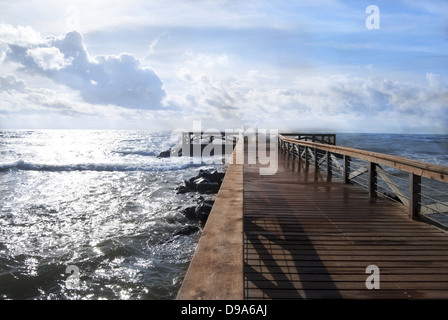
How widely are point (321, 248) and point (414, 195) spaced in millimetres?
2090

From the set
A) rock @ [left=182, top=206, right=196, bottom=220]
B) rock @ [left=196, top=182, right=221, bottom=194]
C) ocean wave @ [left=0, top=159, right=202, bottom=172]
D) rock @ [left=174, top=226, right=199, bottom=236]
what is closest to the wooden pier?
rock @ [left=174, top=226, right=199, bottom=236]

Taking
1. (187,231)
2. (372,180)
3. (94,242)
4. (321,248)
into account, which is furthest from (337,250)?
(94,242)

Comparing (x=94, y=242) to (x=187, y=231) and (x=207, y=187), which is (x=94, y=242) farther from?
(x=207, y=187)

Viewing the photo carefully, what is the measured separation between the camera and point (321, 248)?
154 inches

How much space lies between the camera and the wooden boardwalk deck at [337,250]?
2.97 m

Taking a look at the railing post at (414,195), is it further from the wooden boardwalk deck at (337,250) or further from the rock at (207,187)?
the rock at (207,187)

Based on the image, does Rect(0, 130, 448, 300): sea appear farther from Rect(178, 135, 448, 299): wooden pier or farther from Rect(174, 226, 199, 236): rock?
Rect(178, 135, 448, 299): wooden pier

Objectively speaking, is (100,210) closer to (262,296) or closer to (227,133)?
(262,296)

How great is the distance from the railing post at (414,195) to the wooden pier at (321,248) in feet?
0.05

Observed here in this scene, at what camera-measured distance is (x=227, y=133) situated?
44.0 m

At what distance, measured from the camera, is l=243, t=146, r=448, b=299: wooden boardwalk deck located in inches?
117

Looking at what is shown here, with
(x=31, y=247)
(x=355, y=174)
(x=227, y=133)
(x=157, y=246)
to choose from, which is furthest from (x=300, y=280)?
(x=227, y=133)

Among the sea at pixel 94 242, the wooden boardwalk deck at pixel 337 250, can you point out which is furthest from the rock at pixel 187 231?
the wooden boardwalk deck at pixel 337 250

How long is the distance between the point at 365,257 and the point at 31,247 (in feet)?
27.2
